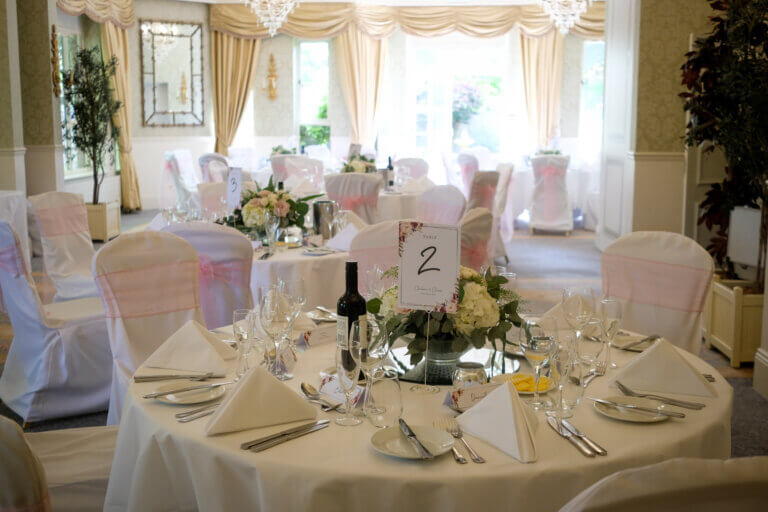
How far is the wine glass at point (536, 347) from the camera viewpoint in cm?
185

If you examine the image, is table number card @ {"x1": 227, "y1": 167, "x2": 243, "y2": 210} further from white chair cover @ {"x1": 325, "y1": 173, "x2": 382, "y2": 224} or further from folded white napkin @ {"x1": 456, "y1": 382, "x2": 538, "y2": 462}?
folded white napkin @ {"x1": 456, "y1": 382, "x2": 538, "y2": 462}

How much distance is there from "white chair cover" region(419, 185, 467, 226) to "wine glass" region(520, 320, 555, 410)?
359 centimetres

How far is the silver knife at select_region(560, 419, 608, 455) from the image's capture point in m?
1.62

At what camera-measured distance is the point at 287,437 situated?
169 centimetres

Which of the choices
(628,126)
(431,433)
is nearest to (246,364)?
(431,433)

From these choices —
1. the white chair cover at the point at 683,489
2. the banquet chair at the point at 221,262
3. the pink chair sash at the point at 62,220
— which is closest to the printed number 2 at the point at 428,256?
the white chair cover at the point at 683,489

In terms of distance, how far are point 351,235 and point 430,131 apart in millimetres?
9032

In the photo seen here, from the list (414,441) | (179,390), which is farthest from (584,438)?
(179,390)

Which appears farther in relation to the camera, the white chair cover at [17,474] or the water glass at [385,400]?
the water glass at [385,400]

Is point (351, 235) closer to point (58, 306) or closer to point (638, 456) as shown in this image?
point (58, 306)

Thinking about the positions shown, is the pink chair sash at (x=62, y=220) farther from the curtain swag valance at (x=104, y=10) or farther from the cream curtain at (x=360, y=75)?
the cream curtain at (x=360, y=75)

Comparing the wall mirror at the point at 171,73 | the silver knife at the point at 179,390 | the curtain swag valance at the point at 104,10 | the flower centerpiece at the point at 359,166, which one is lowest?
the silver knife at the point at 179,390

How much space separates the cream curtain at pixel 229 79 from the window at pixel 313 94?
820 mm

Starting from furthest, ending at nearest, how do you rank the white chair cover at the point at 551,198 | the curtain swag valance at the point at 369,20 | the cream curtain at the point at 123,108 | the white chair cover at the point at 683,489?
the curtain swag valance at the point at 369,20, the cream curtain at the point at 123,108, the white chair cover at the point at 551,198, the white chair cover at the point at 683,489
